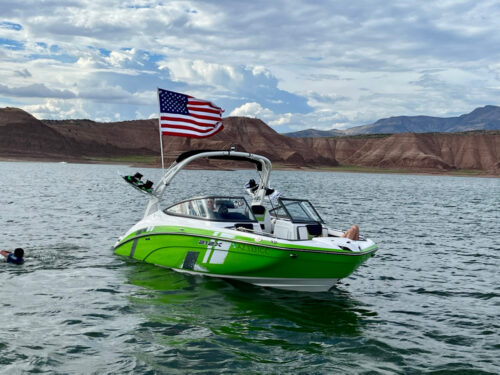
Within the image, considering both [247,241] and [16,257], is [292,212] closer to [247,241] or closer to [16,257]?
[247,241]

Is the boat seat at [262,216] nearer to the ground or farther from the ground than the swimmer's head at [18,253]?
farther from the ground

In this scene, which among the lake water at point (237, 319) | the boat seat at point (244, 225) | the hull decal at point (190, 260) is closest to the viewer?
the lake water at point (237, 319)

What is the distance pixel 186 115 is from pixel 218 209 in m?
3.00

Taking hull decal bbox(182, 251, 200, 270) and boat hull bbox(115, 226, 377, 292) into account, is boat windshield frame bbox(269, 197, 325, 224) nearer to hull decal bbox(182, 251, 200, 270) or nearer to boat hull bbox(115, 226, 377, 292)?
boat hull bbox(115, 226, 377, 292)

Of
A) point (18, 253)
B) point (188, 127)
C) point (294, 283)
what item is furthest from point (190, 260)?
point (18, 253)

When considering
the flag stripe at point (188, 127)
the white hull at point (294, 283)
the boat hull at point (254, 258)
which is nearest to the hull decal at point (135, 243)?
the boat hull at point (254, 258)

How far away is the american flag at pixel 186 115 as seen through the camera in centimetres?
1383

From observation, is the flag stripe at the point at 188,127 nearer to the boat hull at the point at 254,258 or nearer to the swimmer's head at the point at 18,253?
the boat hull at the point at 254,258

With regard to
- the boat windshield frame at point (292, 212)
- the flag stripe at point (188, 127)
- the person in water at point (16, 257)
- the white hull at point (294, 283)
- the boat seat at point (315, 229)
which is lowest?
the white hull at point (294, 283)

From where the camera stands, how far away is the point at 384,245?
20234mm

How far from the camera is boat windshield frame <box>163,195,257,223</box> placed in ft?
42.7

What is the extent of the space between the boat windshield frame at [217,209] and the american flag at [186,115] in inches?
76.7

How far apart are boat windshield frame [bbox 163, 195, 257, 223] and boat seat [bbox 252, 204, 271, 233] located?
55 cm

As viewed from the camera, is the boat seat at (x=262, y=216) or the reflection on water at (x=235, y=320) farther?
the boat seat at (x=262, y=216)
